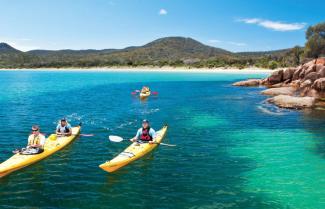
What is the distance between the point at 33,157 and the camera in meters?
20.6

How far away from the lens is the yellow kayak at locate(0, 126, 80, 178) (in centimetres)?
1865

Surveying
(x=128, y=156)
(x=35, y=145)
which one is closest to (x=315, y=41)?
(x=128, y=156)

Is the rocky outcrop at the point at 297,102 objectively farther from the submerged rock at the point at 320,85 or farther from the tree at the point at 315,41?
the tree at the point at 315,41

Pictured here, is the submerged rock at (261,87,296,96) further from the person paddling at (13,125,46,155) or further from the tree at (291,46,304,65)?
the tree at (291,46,304,65)

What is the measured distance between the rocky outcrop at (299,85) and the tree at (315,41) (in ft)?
117

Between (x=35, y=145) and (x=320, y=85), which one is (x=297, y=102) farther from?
(x=35, y=145)

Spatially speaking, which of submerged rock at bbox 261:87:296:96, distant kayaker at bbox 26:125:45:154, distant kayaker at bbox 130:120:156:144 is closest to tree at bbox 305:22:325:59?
submerged rock at bbox 261:87:296:96

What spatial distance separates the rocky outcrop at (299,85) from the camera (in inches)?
1689

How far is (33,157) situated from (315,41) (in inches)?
3860

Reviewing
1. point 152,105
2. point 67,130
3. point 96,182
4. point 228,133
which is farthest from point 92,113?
point 96,182

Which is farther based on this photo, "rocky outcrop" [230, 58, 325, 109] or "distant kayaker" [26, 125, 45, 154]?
"rocky outcrop" [230, 58, 325, 109]

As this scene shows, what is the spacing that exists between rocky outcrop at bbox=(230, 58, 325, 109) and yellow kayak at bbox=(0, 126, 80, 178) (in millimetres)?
27616

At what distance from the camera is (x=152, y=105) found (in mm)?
48250

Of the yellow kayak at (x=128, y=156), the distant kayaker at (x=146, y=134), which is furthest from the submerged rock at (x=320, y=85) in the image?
the distant kayaker at (x=146, y=134)
